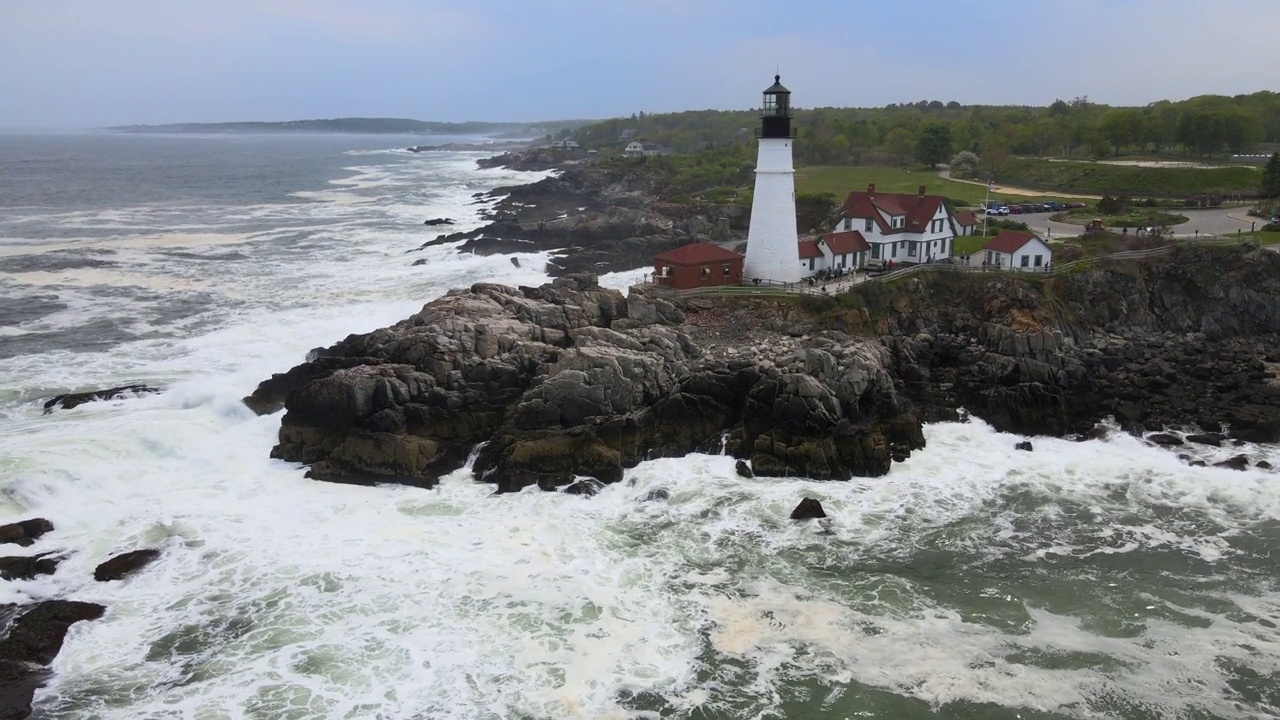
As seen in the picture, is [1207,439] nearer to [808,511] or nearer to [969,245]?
[808,511]

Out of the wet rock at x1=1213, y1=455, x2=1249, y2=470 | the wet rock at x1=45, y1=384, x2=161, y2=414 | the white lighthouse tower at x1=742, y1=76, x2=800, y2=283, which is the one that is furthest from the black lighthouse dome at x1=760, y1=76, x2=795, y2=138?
the wet rock at x1=45, y1=384, x2=161, y2=414

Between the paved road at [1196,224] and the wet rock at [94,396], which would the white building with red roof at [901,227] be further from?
the wet rock at [94,396]

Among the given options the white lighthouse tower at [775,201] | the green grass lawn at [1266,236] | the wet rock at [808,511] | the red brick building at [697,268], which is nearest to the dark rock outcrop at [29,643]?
the wet rock at [808,511]

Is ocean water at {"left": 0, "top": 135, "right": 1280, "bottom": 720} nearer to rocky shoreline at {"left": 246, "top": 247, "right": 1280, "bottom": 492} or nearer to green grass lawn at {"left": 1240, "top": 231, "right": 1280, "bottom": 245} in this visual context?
rocky shoreline at {"left": 246, "top": 247, "right": 1280, "bottom": 492}

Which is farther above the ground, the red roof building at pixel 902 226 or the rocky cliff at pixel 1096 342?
the red roof building at pixel 902 226

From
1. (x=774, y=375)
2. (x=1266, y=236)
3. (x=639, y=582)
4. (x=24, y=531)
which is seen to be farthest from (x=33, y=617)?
(x=1266, y=236)

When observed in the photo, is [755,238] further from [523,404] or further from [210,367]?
[210,367]
